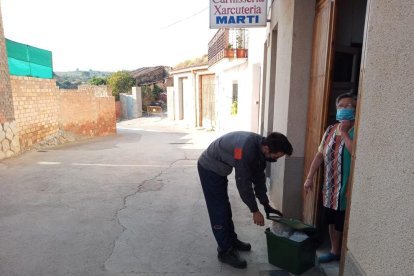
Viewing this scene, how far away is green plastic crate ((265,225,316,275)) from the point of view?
2939 mm

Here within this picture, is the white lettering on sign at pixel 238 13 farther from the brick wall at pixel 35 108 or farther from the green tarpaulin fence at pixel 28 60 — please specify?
the brick wall at pixel 35 108

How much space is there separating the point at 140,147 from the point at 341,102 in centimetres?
803

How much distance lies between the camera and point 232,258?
3.25 m

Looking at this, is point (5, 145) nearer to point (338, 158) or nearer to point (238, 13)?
point (238, 13)

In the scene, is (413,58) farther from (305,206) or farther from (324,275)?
(305,206)

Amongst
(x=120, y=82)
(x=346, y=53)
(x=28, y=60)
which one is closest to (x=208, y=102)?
(x=28, y=60)

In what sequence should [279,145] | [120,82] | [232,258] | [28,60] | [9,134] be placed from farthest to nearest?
[120,82] → [28,60] → [9,134] → [232,258] → [279,145]

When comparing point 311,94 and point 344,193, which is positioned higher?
point 311,94

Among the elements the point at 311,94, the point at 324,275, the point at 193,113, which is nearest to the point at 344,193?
the point at 324,275

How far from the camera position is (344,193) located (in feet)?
9.56

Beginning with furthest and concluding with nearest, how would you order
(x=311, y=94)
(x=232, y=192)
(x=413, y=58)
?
(x=232, y=192) → (x=311, y=94) → (x=413, y=58)

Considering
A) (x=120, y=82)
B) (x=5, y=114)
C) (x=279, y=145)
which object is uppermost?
(x=120, y=82)

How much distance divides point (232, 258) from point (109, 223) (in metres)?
1.82

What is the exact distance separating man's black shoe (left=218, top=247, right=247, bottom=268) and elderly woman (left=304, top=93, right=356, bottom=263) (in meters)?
0.82
